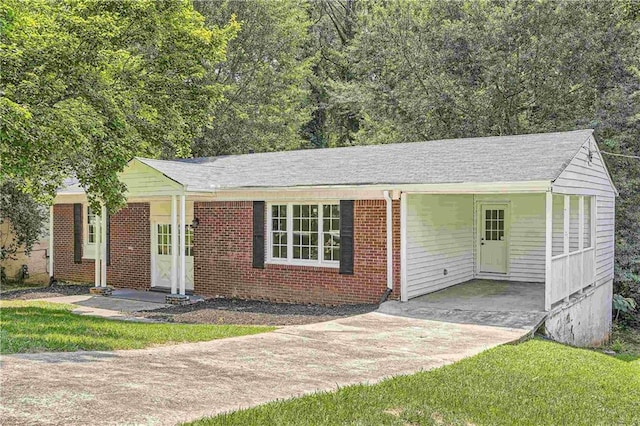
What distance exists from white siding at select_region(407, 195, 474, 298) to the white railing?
2.83 meters

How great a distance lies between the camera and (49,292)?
54.5 ft

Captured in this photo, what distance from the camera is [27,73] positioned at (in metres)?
9.68

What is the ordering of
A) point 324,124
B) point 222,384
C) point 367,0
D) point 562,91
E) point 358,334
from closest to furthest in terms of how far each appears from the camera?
point 222,384 → point 358,334 → point 562,91 → point 367,0 → point 324,124

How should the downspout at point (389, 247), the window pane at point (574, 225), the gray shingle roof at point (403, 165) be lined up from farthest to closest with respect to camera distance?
the window pane at point (574, 225)
the downspout at point (389, 247)
the gray shingle roof at point (403, 165)

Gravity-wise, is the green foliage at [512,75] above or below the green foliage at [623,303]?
above

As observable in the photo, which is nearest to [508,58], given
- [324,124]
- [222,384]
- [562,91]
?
[562,91]

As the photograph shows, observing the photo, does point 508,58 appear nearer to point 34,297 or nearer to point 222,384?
point 34,297

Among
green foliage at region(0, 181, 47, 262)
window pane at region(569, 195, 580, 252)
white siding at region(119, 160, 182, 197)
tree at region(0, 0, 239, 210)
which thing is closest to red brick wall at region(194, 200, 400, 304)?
white siding at region(119, 160, 182, 197)

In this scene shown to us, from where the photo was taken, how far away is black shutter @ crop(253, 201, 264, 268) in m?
14.4

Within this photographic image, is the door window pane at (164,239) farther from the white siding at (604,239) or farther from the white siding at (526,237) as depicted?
the white siding at (604,239)

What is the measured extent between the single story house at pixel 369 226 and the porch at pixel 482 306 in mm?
406

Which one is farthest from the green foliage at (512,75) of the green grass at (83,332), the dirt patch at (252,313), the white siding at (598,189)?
the green grass at (83,332)

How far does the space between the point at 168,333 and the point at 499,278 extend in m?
9.75

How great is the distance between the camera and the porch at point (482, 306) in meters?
10.8
